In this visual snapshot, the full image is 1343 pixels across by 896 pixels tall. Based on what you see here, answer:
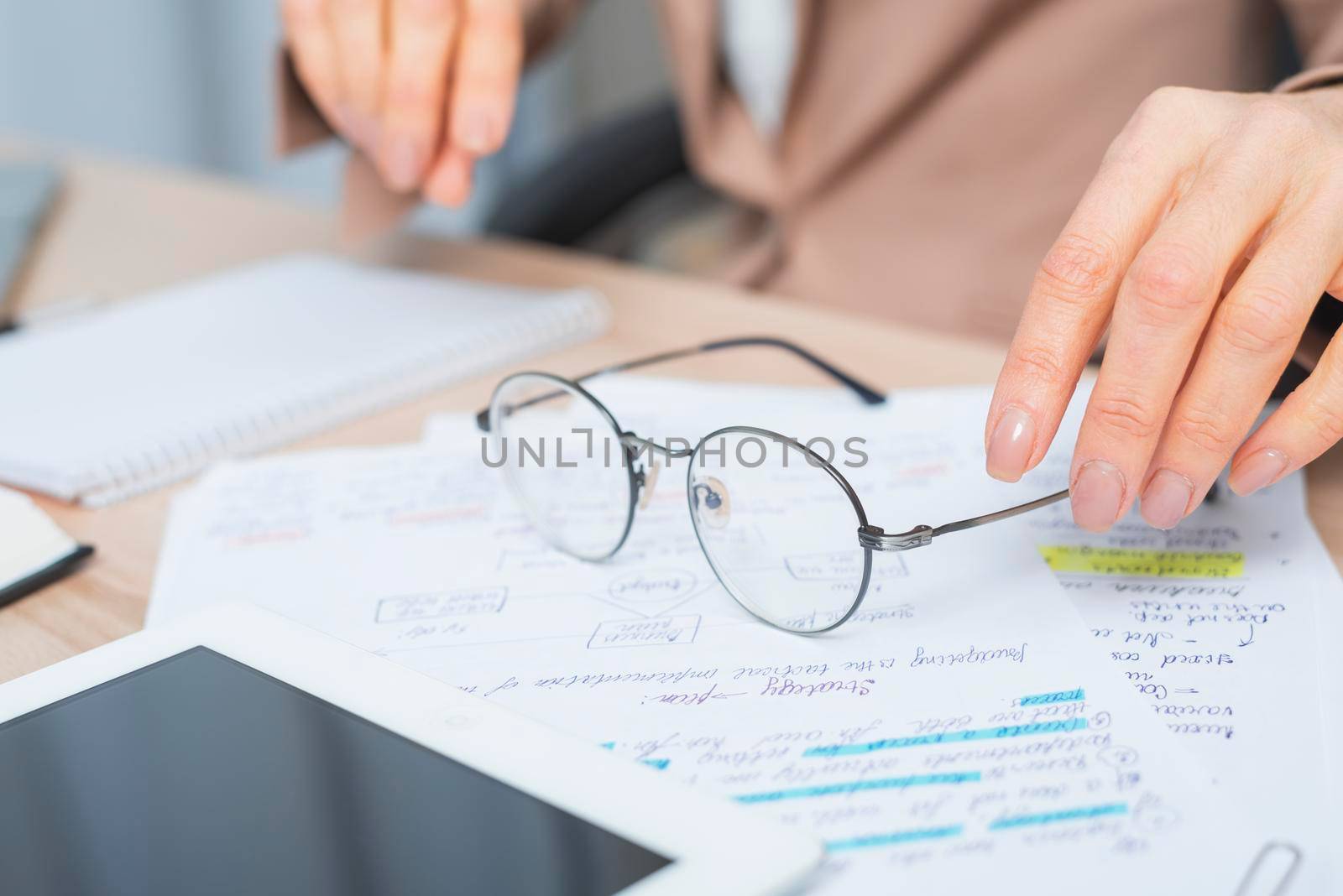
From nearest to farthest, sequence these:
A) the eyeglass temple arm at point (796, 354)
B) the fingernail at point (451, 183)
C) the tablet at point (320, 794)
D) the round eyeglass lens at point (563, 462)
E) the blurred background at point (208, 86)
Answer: the tablet at point (320, 794) → the round eyeglass lens at point (563, 462) → the eyeglass temple arm at point (796, 354) → the fingernail at point (451, 183) → the blurred background at point (208, 86)

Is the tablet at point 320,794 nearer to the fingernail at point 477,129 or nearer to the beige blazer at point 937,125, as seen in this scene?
the fingernail at point 477,129

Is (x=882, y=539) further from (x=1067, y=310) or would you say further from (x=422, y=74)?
(x=422, y=74)

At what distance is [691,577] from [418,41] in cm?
41

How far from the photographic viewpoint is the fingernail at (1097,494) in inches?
17.2

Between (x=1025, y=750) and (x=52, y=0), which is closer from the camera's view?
(x=1025, y=750)

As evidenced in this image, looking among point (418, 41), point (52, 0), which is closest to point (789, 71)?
point (418, 41)

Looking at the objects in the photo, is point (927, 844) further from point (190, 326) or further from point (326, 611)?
point (190, 326)

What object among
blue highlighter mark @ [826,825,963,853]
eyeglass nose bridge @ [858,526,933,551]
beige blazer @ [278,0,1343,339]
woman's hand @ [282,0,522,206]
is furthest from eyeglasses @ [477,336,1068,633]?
beige blazer @ [278,0,1343,339]

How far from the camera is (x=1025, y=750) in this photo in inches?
14.7

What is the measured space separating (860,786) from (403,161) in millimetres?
520

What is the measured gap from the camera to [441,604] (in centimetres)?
48

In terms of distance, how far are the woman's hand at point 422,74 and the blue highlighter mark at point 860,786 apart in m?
0.49

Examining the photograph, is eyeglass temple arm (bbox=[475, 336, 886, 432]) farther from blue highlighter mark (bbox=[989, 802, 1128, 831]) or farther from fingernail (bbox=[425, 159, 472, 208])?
blue highlighter mark (bbox=[989, 802, 1128, 831])

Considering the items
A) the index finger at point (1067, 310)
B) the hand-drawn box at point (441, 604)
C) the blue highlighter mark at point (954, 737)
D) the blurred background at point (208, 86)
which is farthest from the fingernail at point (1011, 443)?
the blurred background at point (208, 86)
